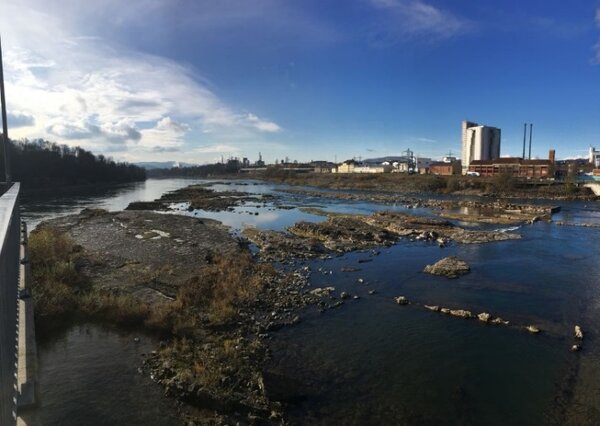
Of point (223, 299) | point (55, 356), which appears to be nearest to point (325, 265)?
point (223, 299)

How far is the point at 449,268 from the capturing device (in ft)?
66.7

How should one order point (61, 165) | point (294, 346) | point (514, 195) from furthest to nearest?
point (61, 165) → point (514, 195) → point (294, 346)

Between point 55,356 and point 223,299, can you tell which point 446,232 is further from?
point 55,356

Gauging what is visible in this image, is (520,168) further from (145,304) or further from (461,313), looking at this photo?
(145,304)

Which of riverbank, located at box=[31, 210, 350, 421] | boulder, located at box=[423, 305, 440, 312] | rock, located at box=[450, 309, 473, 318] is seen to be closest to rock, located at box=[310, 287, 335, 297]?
riverbank, located at box=[31, 210, 350, 421]

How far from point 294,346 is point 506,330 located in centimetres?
722

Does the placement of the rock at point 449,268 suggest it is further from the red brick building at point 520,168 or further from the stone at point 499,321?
the red brick building at point 520,168

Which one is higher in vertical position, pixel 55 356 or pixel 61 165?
pixel 61 165

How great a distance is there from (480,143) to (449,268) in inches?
5397

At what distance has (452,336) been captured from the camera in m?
12.9

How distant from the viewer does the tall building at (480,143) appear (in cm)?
14188

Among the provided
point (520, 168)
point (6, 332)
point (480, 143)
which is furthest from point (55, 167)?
point (480, 143)

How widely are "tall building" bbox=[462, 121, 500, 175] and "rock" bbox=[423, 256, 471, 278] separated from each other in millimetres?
130222

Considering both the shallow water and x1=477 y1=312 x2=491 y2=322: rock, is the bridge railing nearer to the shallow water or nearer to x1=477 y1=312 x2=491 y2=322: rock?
the shallow water
